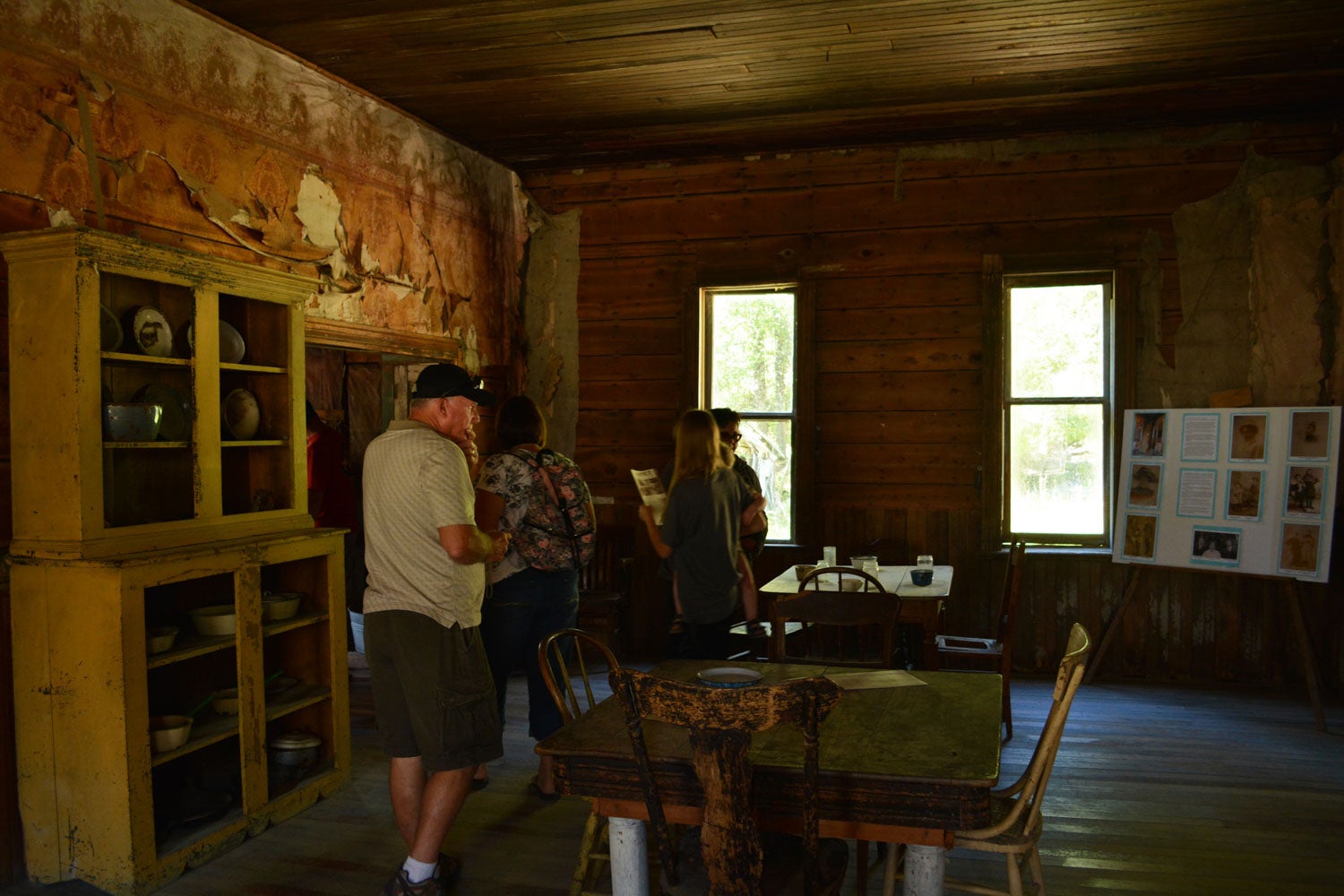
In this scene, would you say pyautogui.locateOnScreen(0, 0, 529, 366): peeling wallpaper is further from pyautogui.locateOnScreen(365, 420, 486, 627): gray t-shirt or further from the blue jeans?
the blue jeans

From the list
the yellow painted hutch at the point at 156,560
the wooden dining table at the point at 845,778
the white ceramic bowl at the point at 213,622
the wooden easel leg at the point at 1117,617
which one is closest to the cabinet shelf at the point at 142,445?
the yellow painted hutch at the point at 156,560

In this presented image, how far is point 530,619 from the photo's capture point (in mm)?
3963

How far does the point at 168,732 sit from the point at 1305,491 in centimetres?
548

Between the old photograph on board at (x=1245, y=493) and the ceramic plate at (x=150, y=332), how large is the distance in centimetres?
533

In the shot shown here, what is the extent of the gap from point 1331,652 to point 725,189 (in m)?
4.63

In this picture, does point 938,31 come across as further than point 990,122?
No

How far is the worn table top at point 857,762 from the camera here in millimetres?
2131

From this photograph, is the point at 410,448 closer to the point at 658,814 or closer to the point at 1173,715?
the point at 658,814

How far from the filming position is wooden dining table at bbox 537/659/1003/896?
2139mm

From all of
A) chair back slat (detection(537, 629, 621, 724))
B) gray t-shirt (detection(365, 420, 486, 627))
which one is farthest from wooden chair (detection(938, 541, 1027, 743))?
gray t-shirt (detection(365, 420, 486, 627))

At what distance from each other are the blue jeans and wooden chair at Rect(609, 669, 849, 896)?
6.16ft

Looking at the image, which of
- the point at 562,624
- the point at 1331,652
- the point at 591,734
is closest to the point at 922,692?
the point at 591,734

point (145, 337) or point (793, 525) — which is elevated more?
point (145, 337)

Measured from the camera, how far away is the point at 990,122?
592 centimetres
